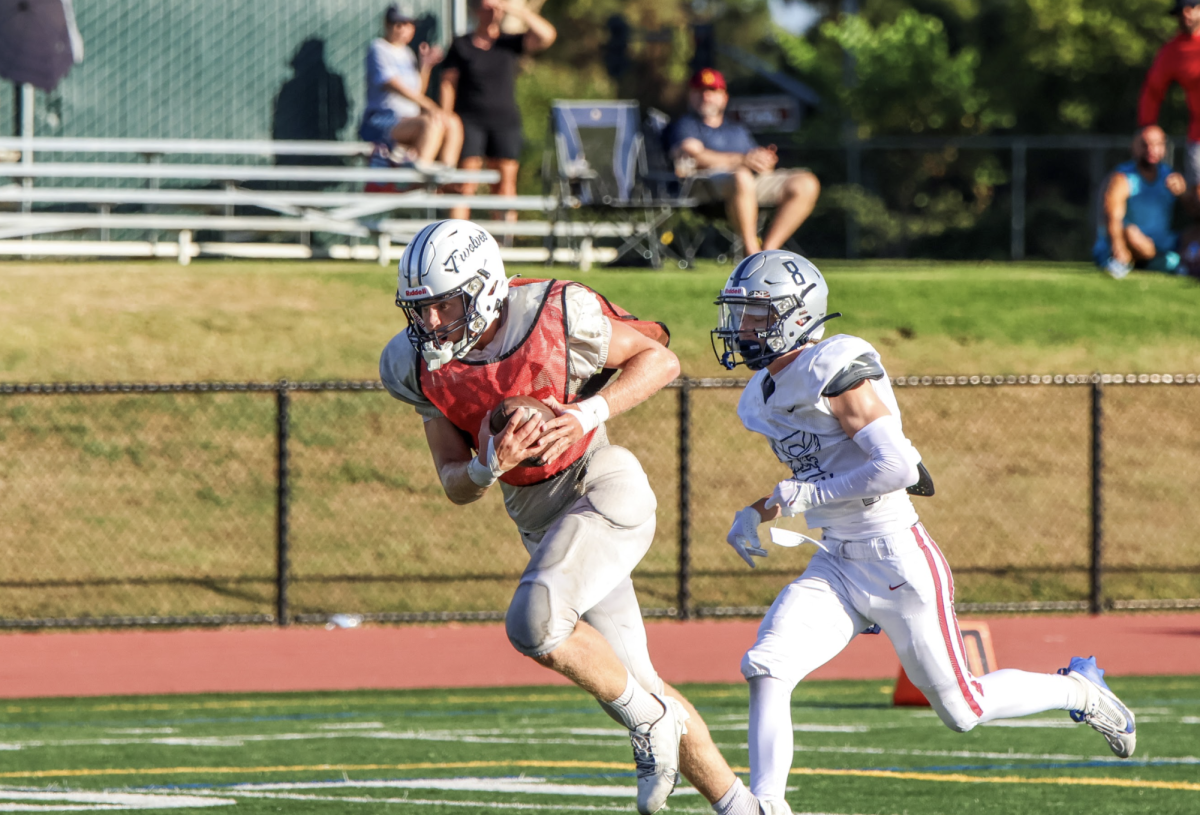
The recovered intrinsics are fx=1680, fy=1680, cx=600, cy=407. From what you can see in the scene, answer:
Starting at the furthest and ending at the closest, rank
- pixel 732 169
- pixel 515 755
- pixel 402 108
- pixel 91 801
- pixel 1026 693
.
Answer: pixel 402 108
pixel 732 169
pixel 515 755
pixel 91 801
pixel 1026 693

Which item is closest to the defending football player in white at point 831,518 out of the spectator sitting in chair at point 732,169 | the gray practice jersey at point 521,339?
the gray practice jersey at point 521,339

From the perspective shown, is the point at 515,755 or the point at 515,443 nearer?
the point at 515,443

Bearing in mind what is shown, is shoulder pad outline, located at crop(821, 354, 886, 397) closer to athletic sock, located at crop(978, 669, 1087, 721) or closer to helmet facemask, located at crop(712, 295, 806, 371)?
helmet facemask, located at crop(712, 295, 806, 371)

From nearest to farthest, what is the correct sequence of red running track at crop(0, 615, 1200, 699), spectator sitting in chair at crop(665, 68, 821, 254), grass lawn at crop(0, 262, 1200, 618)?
red running track at crop(0, 615, 1200, 699)
grass lawn at crop(0, 262, 1200, 618)
spectator sitting in chair at crop(665, 68, 821, 254)

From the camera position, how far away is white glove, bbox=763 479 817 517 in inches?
201

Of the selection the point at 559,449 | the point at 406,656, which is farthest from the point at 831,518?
the point at 406,656

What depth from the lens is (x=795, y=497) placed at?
5098 millimetres

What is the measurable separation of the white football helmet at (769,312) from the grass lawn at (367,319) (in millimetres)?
8863

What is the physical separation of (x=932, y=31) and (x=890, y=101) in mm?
2303

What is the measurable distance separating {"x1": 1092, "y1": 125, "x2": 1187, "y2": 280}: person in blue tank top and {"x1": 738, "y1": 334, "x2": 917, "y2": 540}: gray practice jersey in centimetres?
1110

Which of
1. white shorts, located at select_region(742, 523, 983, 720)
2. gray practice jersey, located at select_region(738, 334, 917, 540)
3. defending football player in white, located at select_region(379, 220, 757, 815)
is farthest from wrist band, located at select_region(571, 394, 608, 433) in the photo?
white shorts, located at select_region(742, 523, 983, 720)

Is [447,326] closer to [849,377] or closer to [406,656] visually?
[849,377]

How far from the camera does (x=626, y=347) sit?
5289mm

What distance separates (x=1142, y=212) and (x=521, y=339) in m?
12.4
